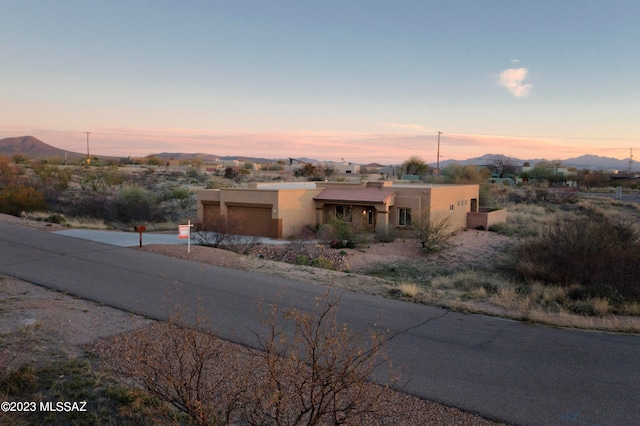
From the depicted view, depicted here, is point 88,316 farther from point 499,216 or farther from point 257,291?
point 499,216

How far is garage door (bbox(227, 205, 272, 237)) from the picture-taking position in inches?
1194

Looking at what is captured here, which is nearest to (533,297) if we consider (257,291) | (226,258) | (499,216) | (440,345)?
(440,345)

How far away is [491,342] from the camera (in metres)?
9.74

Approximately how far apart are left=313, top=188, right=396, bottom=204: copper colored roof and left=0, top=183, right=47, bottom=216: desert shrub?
1938 cm

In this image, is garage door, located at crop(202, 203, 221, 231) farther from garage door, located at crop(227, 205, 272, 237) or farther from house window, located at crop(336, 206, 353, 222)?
house window, located at crop(336, 206, 353, 222)

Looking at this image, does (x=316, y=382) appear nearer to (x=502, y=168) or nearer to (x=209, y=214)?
(x=209, y=214)

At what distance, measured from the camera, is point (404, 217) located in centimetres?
3241

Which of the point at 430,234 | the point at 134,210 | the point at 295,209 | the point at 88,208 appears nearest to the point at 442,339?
the point at 430,234

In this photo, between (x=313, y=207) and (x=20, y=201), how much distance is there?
19.8 meters

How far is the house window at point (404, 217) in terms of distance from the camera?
3219 centimetres

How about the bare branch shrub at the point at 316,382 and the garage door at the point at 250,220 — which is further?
the garage door at the point at 250,220

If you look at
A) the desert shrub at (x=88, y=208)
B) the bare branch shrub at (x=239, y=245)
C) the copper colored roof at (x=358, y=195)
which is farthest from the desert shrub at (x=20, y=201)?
the copper colored roof at (x=358, y=195)

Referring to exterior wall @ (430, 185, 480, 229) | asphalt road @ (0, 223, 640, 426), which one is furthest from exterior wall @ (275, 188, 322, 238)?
asphalt road @ (0, 223, 640, 426)

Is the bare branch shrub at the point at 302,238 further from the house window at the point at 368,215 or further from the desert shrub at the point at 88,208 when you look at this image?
the desert shrub at the point at 88,208
